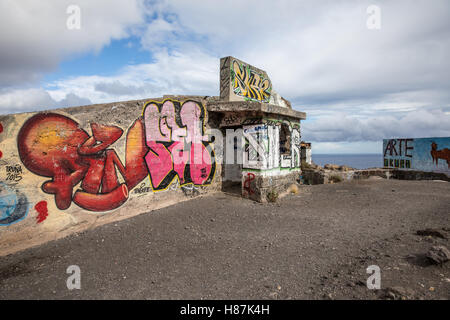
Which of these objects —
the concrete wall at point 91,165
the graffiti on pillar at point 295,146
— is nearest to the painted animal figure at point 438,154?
the graffiti on pillar at point 295,146

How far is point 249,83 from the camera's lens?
9375mm

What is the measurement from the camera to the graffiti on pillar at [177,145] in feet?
22.7

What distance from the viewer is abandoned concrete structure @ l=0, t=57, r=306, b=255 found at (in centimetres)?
485

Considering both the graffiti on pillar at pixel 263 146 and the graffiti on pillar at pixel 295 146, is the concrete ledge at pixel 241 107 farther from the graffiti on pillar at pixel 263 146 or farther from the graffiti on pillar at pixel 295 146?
the graffiti on pillar at pixel 295 146

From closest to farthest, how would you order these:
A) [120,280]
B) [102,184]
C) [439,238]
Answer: [120,280]
[439,238]
[102,184]

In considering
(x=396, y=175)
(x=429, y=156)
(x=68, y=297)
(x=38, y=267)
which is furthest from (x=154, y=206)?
(x=429, y=156)

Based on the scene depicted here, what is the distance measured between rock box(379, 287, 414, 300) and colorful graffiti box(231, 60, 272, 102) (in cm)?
696

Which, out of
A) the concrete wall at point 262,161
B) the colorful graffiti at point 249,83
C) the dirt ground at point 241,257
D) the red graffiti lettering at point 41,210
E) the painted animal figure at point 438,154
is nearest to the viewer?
the dirt ground at point 241,257

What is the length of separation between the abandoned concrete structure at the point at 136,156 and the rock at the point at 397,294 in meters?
5.15

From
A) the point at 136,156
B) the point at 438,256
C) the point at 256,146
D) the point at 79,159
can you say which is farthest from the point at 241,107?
the point at 438,256

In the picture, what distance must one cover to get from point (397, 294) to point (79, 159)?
5.93m
